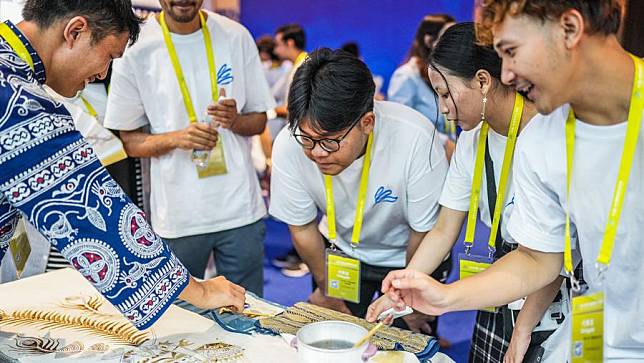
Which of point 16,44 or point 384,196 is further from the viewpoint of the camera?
point 384,196

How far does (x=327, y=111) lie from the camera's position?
1.62m

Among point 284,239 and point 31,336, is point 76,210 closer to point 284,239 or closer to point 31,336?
point 31,336

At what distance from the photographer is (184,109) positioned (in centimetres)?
225

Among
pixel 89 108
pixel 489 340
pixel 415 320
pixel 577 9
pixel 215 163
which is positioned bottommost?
pixel 415 320

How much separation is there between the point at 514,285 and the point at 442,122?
2.17 meters

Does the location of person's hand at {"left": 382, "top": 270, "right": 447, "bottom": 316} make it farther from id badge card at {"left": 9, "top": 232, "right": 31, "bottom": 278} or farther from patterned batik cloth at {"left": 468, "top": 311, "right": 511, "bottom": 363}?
id badge card at {"left": 9, "top": 232, "right": 31, "bottom": 278}

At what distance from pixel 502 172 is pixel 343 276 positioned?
56 cm

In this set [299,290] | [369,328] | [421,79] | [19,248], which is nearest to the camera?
[369,328]

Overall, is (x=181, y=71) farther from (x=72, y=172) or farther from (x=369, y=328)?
(x=369, y=328)

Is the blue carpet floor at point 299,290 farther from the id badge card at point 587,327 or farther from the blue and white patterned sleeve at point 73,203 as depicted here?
the blue and white patterned sleeve at point 73,203

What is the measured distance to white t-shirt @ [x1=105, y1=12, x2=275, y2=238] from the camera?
7.26 feet

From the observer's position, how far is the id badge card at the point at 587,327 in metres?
1.16

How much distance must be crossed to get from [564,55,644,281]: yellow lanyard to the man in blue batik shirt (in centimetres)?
81

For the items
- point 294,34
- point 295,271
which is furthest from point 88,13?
point 294,34
